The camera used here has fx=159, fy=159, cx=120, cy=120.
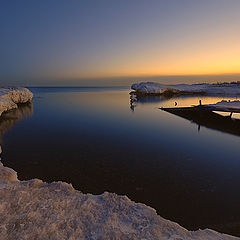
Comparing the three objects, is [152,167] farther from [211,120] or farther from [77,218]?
[211,120]

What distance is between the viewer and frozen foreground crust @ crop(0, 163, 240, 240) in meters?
3.00

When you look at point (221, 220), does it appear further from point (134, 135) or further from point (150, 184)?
point (134, 135)

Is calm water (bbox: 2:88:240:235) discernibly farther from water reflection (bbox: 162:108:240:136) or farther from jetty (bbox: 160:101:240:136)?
jetty (bbox: 160:101:240:136)

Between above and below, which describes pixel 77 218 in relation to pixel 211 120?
above

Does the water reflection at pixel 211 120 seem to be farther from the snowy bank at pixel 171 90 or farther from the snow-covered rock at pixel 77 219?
the snowy bank at pixel 171 90

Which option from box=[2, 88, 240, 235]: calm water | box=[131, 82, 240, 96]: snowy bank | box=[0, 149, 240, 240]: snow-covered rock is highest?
box=[131, 82, 240, 96]: snowy bank

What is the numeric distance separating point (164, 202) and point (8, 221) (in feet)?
14.5

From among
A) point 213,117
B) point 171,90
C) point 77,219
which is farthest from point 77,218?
point 171,90

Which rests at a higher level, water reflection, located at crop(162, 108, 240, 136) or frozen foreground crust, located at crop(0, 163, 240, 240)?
frozen foreground crust, located at crop(0, 163, 240, 240)

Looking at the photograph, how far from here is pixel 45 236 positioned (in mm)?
2916

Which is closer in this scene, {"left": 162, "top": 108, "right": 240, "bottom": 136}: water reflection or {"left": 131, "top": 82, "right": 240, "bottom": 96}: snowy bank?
{"left": 162, "top": 108, "right": 240, "bottom": 136}: water reflection

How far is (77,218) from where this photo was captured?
134 inches

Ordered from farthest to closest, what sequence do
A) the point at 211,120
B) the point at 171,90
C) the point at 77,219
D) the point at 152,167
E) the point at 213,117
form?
the point at 171,90, the point at 213,117, the point at 211,120, the point at 152,167, the point at 77,219

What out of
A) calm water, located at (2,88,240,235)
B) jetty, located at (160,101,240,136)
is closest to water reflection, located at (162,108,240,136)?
jetty, located at (160,101,240,136)
